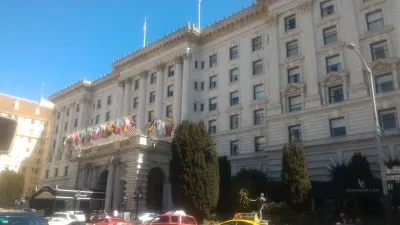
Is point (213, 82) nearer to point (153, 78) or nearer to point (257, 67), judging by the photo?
point (257, 67)

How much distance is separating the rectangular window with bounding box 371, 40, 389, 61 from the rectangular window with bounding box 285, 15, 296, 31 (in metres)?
10.2

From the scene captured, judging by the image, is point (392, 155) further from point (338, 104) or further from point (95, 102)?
point (95, 102)

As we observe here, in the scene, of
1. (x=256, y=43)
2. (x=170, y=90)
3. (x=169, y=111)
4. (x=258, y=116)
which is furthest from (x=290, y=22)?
(x=169, y=111)

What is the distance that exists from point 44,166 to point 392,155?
71.9 meters

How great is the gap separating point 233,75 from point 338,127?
1781 cm

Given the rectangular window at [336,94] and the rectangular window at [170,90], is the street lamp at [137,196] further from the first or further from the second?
the rectangular window at [336,94]

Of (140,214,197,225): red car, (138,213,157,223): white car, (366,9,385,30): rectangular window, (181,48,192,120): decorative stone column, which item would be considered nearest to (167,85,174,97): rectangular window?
(181,48,192,120): decorative stone column

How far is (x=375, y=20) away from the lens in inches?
1405

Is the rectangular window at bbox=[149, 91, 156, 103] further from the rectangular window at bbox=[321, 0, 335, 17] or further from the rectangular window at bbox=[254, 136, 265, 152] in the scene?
the rectangular window at bbox=[321, 0, 335, 17]

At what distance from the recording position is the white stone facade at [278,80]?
3412cm

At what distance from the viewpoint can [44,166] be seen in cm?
7888

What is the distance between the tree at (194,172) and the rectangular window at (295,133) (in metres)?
9.03

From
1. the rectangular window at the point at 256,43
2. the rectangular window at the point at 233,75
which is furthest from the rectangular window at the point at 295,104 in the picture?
the rectangular window at the point at 233,75

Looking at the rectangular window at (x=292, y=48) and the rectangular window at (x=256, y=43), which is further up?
the rectangular window at (x=256, y=43)
